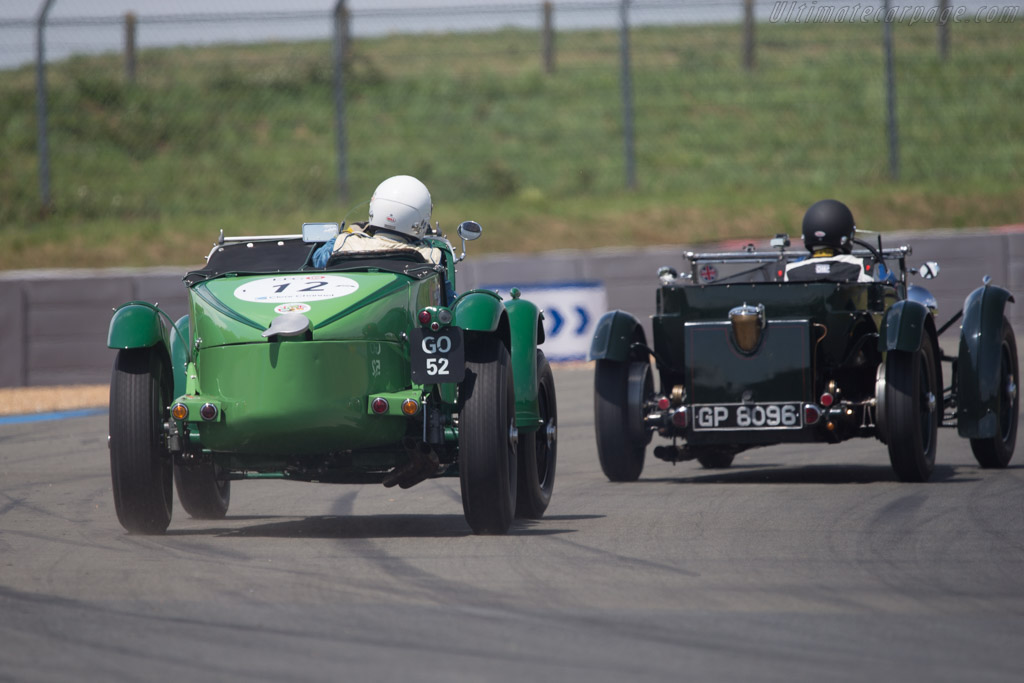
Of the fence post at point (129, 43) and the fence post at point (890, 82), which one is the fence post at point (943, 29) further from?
the fence post at point (129, 43)

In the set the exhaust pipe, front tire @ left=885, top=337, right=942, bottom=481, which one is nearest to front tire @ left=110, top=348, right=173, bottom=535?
the exhaust pipe

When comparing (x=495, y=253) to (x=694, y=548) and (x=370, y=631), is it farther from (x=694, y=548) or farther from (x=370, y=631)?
(x=370, y=631)

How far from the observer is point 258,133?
25.0m

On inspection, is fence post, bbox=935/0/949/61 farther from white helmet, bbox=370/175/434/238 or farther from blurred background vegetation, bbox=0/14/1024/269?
white helmet, bbox=370/175/434/238

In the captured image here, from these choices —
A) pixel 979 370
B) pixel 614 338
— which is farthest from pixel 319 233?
pixel 979 370

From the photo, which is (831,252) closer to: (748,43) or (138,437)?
(138,437)

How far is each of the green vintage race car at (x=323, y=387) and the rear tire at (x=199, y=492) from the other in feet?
2.18

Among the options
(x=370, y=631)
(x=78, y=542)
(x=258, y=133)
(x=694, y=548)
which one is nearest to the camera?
(x=370, y=631)

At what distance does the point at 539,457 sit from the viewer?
7.66 metres

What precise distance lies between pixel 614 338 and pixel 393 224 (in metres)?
2.15

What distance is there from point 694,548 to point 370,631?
2.02 meters

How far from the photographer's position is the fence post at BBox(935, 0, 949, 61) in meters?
23.2

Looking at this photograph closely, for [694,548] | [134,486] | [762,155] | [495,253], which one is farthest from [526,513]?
[762,155]

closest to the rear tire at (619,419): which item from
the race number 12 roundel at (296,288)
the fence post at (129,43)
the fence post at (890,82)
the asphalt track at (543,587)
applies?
the asphalt track at (543,587)
